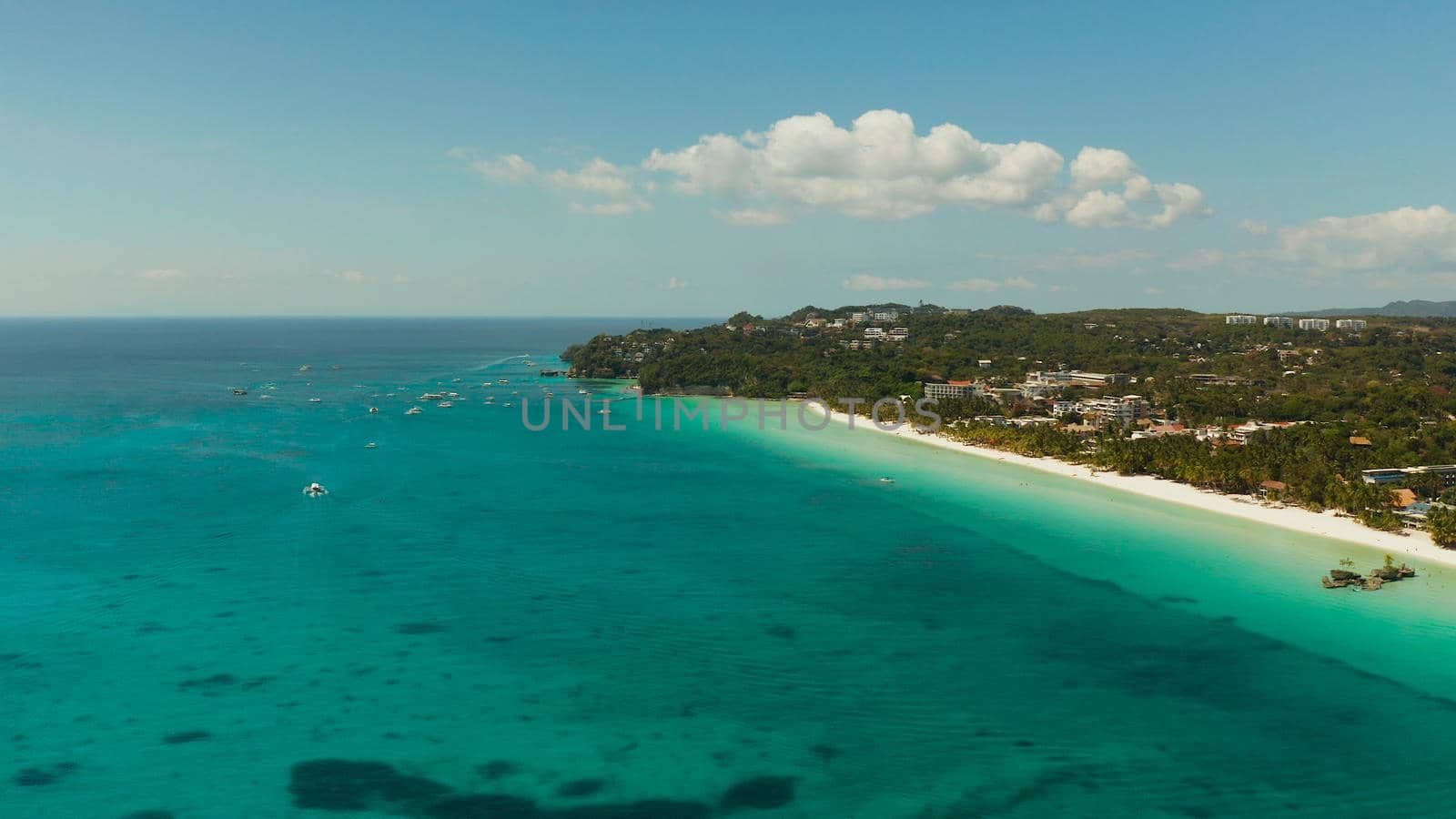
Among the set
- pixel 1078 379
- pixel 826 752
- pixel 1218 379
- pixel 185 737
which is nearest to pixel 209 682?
pixel 185 737

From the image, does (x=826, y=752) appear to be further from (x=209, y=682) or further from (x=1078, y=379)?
(x=1078, y=379)

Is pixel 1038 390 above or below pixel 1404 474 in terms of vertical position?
above

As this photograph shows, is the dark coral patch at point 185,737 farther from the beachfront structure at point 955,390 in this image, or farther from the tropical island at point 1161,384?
the beachfront structure at point 955,390

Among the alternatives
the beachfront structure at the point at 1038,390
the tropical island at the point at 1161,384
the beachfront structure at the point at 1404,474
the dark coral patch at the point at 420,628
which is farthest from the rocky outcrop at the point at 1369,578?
the beachfront structure at the point at 1038,390

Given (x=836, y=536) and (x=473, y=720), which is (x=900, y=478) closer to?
(x=836, y=536)

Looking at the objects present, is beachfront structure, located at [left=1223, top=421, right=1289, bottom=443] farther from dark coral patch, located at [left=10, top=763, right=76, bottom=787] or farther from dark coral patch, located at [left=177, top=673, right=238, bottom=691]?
dark coral patch, located at [left=10, top=763, right=76, bottom=787]

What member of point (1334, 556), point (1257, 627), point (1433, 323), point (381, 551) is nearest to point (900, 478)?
point (1334, 556)
